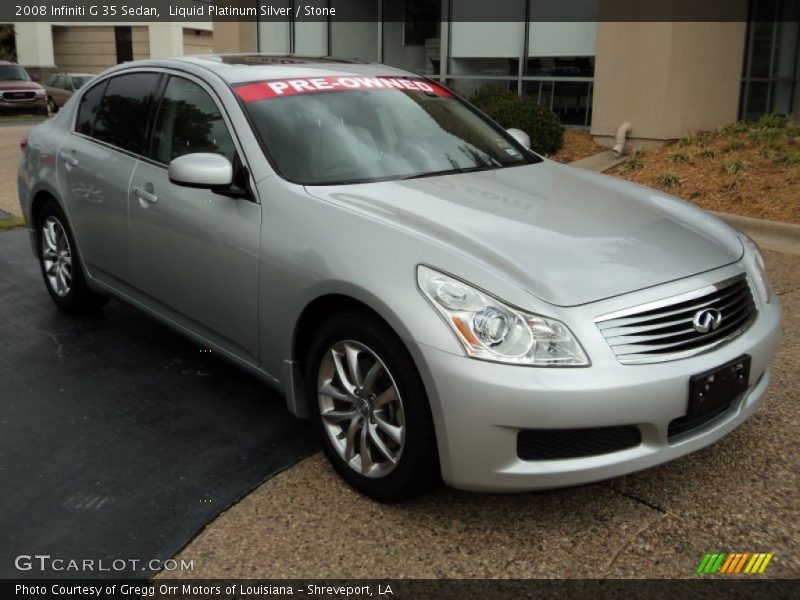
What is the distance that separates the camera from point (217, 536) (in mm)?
3146

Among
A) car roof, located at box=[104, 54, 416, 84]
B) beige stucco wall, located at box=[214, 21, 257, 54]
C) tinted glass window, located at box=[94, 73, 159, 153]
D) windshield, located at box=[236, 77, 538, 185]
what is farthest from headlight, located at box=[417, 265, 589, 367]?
beige stucco wall, located at box=[214, 21, 257, 54]

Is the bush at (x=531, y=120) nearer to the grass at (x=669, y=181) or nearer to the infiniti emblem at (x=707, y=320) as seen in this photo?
the grass at (x=669, y=181)

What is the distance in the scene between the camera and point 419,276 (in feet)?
9.99

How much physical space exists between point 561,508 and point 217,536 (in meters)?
1.26

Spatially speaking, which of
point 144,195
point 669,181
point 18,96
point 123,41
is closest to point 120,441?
point 144,195

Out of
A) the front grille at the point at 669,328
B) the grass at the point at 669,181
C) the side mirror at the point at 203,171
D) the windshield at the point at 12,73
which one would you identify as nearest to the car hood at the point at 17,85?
the windshield at the point at 12,73

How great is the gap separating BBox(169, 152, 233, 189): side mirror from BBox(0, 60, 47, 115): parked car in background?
87.2 feet

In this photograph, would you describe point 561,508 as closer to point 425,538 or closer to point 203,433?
point 425,538

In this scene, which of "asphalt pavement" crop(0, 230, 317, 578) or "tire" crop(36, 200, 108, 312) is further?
"tire" crop(36, 200, 108, 312)

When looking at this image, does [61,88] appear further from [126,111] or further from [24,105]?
[126,111]

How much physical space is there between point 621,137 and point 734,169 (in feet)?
7.10

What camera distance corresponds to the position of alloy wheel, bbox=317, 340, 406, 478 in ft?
10.3

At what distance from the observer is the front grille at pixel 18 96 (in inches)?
1072

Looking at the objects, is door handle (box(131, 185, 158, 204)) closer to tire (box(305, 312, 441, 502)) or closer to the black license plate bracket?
tire (box(305, 312, 441, 502))
